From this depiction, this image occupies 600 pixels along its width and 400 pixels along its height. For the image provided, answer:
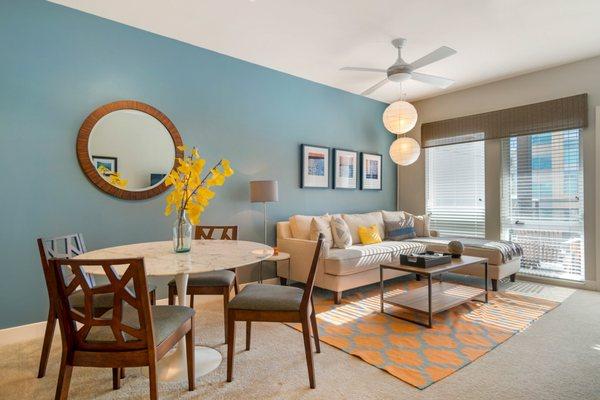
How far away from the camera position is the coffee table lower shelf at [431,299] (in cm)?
284

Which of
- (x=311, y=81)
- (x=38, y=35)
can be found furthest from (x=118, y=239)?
(x=311, y=81)

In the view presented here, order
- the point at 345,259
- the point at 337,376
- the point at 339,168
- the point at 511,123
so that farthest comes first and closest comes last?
the point at 339,168 → the point at 511,123 → the point at 345,259 → the point at 337,376

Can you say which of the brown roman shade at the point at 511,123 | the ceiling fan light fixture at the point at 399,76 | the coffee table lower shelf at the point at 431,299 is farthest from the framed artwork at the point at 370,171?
the coffee table lower shelf at the point at 431,299

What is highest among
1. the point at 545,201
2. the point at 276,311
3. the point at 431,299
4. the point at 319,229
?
the point at 545,201

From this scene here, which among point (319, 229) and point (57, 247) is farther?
point (319, 229)

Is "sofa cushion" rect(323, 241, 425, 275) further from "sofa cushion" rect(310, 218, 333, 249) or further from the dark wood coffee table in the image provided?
the dark wood coffee table

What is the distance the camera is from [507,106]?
463cm

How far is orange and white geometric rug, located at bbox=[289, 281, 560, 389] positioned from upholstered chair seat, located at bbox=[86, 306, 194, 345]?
4.13 feet

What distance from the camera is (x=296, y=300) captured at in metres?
1.97

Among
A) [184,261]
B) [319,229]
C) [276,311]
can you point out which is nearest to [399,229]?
[319,229]

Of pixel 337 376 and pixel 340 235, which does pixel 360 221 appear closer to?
pixel 340 235

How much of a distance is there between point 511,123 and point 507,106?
26cm

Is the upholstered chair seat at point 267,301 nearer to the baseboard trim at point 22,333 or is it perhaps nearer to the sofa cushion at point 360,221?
the baseboard trim at point 22,333

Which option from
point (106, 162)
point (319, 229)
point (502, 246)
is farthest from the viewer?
point (502, 246)
